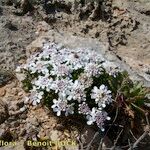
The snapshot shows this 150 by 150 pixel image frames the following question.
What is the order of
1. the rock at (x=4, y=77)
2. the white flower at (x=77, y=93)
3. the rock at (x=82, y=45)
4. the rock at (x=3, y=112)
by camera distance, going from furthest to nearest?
the rock at (x=82, y=45), the rock at (x=4, y=77), the rock at (x=3, y=112), the white flower at (x=77, y=93)

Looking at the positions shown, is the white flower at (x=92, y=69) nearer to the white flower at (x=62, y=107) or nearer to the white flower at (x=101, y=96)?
the white flower at (x=101, y=96)

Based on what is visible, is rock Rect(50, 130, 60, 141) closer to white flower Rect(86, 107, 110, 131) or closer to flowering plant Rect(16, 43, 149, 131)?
flowering plant Rect(16, 43, 149, 131)

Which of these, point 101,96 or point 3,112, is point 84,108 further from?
point 3,112

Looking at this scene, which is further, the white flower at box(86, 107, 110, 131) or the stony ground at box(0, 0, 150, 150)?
the stony ground at box(0, 0, 150, 150)

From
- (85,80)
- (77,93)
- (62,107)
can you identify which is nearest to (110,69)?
(85,80)

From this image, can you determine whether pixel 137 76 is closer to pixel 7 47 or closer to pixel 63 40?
pixel 63 40

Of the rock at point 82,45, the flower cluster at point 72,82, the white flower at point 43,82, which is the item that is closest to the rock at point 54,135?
the flower cluster at point 72,82

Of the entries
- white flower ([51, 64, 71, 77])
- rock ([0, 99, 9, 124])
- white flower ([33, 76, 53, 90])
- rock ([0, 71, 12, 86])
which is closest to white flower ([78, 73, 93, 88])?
white flower ([51, 64, 71, 77])

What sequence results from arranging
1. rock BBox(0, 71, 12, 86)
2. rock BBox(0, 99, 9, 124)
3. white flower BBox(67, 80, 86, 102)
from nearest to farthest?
1. white flower BBox(67, 80, 86, 102)
2. rock BBox(0, 99, 9, 124)
3. rock BBox(0, 71, 12, 86)
